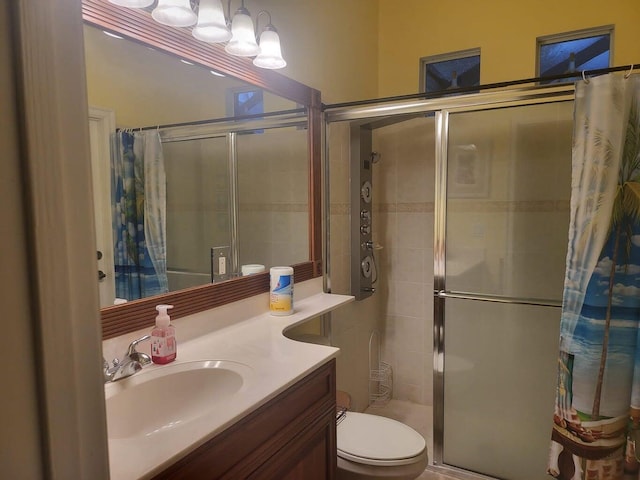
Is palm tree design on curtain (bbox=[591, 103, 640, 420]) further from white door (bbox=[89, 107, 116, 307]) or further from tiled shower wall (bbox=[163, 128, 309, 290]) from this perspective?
white door (bbox=[89, 107, 116, 307])

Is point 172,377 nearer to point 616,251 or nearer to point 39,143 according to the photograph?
point 39,143

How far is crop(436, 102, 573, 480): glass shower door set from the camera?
6.82 feet

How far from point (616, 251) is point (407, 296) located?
4.67ft

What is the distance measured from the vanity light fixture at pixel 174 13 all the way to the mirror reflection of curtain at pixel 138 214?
0.34 metres

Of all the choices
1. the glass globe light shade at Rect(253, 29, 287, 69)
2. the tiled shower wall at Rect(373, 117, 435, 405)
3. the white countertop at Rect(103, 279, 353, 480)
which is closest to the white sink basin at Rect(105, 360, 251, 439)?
the white countertop at Rect(103, 279, 353, 480)

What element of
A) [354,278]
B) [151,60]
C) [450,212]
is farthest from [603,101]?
[151,60]

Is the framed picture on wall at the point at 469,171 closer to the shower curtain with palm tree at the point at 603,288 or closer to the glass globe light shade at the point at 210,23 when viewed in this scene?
the shower curtain with palm tree at the point at 603,288

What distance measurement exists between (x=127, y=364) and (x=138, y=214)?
1.55 feet

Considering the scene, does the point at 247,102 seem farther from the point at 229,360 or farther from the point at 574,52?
the point at 574,52

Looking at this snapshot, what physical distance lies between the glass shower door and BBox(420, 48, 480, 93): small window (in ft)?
2.12

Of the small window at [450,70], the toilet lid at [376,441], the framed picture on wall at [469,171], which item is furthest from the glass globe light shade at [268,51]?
the toilet lid at [376,441]

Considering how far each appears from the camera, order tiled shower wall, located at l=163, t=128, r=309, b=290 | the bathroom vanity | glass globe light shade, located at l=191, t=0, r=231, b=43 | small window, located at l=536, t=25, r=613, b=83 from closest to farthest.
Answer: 1. the bathroom vanity
2. glass globe light shade, located at l=191, t=0, r=231, b=43
3. tiled shower wall, located at l=163, t=128, r=309, b=290
4. small window, located at l=536, t=25, r=613, b=83

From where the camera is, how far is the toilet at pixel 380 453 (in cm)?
160

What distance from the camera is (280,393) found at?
1.08 meters
